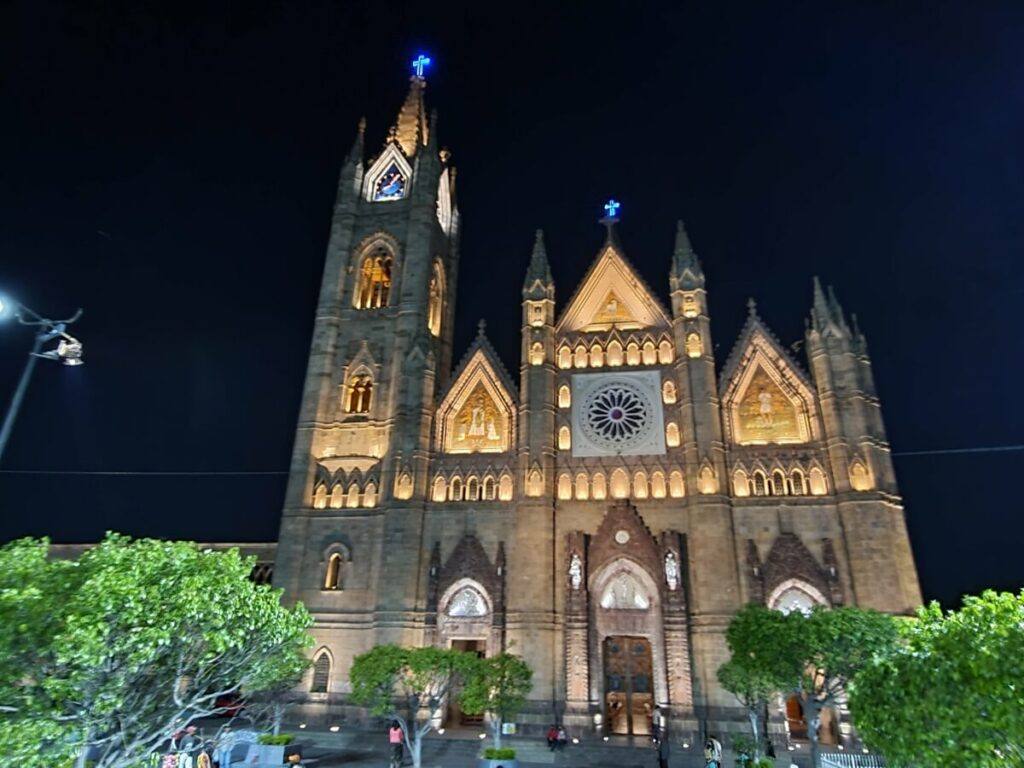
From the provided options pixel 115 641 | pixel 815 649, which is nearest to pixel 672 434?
pixel 815 649

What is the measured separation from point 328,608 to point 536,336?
70.3 ft

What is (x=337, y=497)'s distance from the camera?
1540 inches

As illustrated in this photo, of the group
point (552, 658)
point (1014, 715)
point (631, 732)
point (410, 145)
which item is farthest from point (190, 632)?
point (410, 145)

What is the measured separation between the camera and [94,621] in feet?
36.5

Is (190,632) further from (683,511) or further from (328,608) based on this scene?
(683,511)

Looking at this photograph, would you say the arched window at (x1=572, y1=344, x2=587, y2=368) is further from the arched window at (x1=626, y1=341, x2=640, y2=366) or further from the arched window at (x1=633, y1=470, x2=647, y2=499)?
the arched window at (x1=633, y1=470, x2=647, y2=499)

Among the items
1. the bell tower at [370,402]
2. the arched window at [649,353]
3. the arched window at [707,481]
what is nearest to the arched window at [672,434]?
the arched window at [707,481]

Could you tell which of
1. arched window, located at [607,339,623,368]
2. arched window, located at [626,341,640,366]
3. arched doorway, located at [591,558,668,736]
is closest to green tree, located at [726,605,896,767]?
arched doorway, located at [591,558,668,736]

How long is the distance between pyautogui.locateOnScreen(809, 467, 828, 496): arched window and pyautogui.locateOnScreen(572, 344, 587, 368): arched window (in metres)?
15.2

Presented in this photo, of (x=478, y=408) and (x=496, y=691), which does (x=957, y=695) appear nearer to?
(x=496, y=691)

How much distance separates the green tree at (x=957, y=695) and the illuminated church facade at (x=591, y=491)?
2148 centimetres

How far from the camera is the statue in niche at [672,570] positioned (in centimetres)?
3328

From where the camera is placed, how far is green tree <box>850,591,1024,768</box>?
9.41 meters

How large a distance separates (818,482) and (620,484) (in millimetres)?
11175
